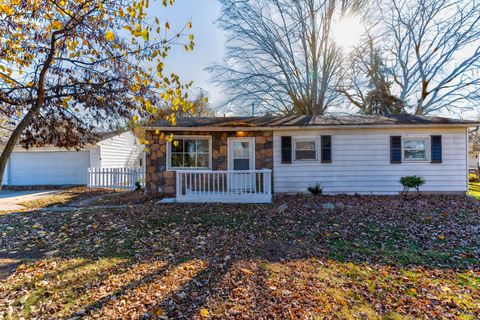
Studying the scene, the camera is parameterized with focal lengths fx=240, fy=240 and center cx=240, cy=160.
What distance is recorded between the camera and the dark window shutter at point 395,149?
8.90 metres

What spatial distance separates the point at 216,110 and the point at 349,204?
12.5 m

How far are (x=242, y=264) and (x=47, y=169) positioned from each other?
48.0 feet

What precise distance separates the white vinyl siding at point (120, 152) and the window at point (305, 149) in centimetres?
1009

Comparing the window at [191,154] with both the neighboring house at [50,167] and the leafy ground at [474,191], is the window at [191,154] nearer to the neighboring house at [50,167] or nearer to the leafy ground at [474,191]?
the neighboring house at [50,167]

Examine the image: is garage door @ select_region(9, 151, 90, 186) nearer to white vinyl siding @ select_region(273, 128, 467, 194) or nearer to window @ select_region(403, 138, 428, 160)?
white vinyl siding @ select_region(273, 128, 467, 194)

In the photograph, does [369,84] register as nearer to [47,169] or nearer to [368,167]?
[368,167]

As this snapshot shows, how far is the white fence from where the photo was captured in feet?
36.7

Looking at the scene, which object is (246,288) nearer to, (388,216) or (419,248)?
(419,248)

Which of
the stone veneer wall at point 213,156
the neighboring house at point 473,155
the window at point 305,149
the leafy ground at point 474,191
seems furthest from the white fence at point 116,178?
the neighboring house at point 473,155

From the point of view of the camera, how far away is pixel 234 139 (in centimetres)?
930

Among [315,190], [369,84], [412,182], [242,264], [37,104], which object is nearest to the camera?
[37,104]

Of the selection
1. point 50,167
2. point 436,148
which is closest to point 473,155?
point 436,148

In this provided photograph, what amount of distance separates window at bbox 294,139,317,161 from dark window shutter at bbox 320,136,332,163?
290mm

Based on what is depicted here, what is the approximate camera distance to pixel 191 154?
30.8ft
